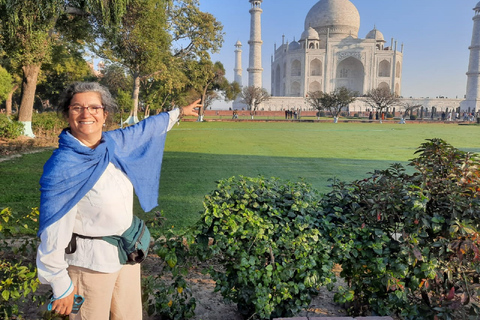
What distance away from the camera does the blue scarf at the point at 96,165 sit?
1.49 m

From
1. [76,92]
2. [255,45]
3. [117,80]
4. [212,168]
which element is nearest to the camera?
[76,92]

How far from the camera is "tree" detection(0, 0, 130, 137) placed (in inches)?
395

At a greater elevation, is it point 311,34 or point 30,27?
point 311,34

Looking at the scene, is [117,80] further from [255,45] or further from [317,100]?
[255,45]

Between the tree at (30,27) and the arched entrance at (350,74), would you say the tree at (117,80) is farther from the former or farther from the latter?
the arched entrance at (350,74)

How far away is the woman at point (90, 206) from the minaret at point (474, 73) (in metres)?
57.9

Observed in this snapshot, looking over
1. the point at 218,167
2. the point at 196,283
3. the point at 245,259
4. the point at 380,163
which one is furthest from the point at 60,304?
the point at 380,163

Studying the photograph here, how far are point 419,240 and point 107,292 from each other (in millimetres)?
1624

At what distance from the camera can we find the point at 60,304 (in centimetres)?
150

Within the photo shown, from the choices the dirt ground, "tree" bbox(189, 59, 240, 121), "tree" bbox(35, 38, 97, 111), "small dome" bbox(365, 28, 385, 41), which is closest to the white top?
the dirt ground

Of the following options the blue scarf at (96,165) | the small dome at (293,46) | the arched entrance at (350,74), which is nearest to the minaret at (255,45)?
the small dome at (293,46)

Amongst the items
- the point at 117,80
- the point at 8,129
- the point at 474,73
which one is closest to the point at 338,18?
the point at 474,73

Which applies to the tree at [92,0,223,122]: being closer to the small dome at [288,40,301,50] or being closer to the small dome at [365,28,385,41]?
the small dome at [288,40,301,50]

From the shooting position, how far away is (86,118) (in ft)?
5.41
